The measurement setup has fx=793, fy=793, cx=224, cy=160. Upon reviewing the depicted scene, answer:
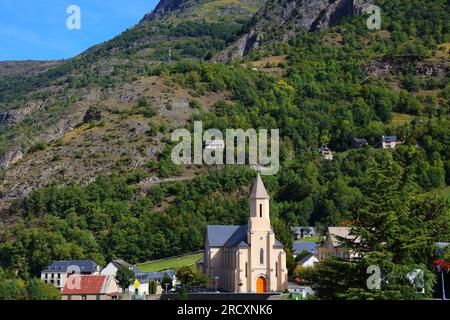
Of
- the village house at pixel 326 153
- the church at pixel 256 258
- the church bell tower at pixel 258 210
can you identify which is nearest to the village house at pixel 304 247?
the church at pixel 256 258

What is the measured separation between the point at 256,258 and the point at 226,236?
6.07 metres

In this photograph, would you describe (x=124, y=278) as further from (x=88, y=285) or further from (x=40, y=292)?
(x=40, y=292)

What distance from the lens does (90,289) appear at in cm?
7762

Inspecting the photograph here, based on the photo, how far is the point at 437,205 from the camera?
81.6 metres

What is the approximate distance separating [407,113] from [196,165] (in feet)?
185

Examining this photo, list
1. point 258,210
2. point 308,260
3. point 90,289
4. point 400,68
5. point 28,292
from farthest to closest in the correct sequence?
point 400,68, point 308,260, point 258,210, point 90,289, point 28,292

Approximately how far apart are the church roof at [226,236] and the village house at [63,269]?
22.7 meters

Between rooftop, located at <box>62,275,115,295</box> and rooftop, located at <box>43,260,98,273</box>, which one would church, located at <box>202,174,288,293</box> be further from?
rooftop, located at <box>43,260,98,273</box>

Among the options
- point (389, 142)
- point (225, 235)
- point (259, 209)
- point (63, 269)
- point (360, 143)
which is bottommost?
point (63, 269)

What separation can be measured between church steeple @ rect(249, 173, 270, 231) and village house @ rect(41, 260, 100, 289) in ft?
95.8

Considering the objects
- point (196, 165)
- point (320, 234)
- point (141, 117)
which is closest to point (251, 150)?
point (196, 165)

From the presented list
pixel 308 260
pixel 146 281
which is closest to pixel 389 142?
pixel 308 260

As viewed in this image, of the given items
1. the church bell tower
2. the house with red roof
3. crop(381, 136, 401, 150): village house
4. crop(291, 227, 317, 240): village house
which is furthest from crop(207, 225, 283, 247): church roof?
crop(381, 136, 401, 150): village house

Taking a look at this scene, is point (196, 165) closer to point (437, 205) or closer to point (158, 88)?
point (158, 88)
